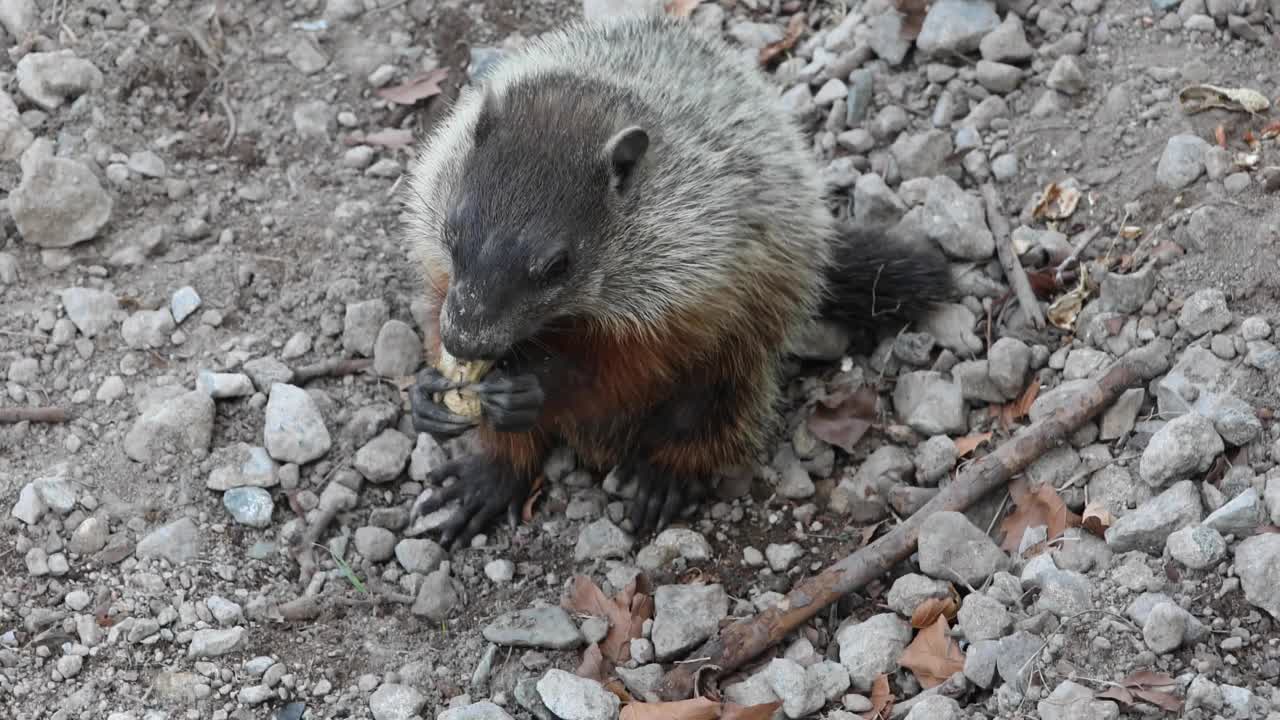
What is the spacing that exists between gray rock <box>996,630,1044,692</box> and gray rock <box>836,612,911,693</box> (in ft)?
1.61

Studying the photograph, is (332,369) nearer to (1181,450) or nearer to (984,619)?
(984,619)

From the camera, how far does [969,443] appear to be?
5844 millimetres

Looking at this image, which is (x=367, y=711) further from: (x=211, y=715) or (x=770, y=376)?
(x=770, y=376)

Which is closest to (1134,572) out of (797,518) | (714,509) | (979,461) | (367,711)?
(979,461)

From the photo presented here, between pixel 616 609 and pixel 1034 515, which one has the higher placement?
pixel 1034 515

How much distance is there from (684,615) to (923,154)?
2.95 m

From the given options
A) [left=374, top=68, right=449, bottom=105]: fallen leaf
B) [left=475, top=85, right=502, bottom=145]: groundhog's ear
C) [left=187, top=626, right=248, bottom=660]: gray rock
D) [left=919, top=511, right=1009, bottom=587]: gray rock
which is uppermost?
[left=475, top=85, right=502, bottom=145]: groundhog's ear

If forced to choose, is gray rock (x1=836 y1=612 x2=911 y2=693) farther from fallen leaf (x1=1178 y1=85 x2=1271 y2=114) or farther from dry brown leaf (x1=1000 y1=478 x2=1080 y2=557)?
fallen leaf (x1=1178 y1=85 x2=1271 y2=114)

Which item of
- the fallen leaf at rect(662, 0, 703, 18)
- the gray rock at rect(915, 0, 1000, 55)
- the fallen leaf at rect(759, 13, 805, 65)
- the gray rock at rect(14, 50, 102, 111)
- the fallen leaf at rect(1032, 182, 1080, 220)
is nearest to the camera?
the fallen leaf at rect(1032, 182, 1080, 220)

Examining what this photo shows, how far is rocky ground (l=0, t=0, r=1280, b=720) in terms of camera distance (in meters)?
4.76

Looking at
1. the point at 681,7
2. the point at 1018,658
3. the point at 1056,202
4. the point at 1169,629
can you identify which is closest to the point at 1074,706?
the point at 1018,658

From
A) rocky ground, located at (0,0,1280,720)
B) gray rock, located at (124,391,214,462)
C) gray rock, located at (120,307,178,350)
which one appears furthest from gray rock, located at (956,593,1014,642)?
gray rock, located at (120,307,178,350)

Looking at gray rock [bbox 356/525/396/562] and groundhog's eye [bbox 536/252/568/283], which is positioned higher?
groundhog's eye [bbox 536/252/568/283]

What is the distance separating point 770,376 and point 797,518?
68 centimetres
